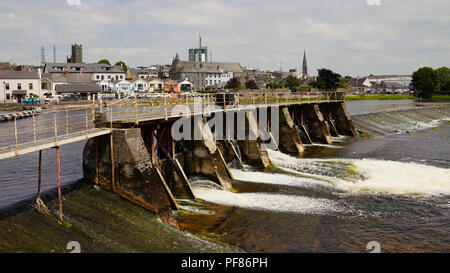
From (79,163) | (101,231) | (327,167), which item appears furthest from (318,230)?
(79,163)

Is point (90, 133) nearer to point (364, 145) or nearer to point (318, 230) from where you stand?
point (318, 230)

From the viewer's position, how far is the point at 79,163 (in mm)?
26328

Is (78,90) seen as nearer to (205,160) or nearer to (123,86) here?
(123,86)

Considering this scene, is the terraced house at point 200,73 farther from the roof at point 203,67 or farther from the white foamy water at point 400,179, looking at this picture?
the white foamy water at point 400,179

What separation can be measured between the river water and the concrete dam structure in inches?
47.0

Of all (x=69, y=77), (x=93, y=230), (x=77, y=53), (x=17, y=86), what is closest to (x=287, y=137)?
(x=93, y=230)

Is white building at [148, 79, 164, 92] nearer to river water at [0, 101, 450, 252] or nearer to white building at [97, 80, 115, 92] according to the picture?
white building at [97, 80, 115, 92]

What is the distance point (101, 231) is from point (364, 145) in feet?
114

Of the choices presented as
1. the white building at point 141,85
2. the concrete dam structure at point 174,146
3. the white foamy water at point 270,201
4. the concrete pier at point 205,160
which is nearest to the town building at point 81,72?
the white building at point 141,85

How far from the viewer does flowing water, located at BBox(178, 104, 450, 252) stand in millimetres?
15383

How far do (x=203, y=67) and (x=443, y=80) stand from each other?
348ft

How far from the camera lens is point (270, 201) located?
65.9ft

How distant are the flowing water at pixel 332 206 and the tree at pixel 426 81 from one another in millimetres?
121489

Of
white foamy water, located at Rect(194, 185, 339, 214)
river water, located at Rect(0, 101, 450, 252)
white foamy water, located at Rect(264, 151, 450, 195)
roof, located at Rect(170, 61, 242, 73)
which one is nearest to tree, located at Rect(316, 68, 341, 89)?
roof, located at Rect(170, 61, 242, 73)
